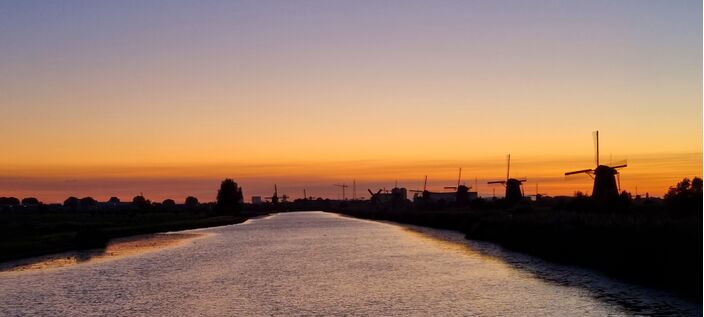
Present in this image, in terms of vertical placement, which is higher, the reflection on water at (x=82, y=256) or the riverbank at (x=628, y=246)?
the riverbank at (x=628, y=246)

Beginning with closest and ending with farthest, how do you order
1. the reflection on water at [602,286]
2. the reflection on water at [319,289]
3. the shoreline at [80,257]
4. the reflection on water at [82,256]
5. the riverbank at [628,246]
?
the reflection on water at [602,286] < the reflection on water at [319,289] < the riverbank at [628,246] < the shoreline at [80,257] < the reflection on water at [82,256]

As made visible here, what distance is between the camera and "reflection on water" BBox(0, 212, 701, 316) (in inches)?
1033

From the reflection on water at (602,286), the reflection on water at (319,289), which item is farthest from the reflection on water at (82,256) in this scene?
the reflection on water at (602,286)

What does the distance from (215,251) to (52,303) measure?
95.6ft

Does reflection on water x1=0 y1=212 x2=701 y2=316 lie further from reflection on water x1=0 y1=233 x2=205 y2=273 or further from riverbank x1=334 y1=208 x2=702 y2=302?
reflection on water x1=0 y1=233 x2=205 y2=273

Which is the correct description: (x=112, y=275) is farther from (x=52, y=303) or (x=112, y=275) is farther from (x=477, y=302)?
(x=477, y=302)

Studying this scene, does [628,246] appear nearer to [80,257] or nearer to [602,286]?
[602,286]

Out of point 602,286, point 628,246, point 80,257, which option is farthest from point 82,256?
point 628,246

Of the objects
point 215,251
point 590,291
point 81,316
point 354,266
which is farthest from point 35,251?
point 590,291

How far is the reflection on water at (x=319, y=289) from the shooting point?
26250 millimetres

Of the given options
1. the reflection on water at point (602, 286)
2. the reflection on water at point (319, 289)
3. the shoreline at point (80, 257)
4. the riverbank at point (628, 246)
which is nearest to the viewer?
the reflection on water at point (602, 286)

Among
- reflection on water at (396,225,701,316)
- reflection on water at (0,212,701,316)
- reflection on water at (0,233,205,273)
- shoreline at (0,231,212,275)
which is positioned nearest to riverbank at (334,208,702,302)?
reflection on water at (396,225,701,316)

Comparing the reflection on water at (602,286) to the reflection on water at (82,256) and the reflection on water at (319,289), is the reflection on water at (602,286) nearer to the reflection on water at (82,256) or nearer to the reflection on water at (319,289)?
the reflection on water at (319,289)

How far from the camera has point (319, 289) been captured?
1250 inches
